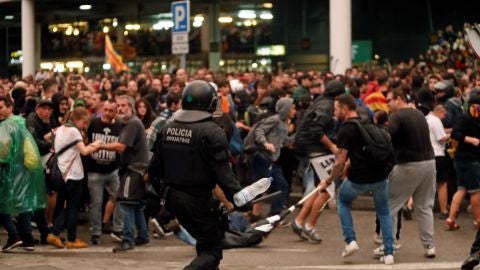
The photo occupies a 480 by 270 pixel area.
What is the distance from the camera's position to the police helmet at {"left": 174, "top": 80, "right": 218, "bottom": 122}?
319 inches

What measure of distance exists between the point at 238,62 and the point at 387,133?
1034 inches

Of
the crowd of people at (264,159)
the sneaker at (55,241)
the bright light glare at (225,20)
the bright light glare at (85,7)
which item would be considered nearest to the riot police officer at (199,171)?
the crowd of people at (264,159)

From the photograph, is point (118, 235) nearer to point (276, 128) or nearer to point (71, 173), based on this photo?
point (71, 173)

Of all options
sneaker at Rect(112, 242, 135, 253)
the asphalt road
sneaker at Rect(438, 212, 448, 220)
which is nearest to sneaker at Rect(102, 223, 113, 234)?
the asphalt road

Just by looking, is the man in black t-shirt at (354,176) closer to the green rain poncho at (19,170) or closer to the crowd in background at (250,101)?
the crowd in background at (250,101)

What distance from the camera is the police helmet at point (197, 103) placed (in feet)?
26.6

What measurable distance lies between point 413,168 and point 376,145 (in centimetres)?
66

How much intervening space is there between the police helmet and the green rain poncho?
161 inches

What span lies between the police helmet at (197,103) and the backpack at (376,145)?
3.09 metres

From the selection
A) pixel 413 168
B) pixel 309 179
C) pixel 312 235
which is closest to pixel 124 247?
pixel 312 235

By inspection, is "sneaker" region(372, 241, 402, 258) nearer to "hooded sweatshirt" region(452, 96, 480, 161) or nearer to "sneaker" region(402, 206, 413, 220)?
"hooded sweatshirt" region(452, 96, 480, 161)

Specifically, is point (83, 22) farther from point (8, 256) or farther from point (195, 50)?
point (8, 256)

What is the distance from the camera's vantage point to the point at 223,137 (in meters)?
7.98

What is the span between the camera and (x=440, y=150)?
1428 centimetres
